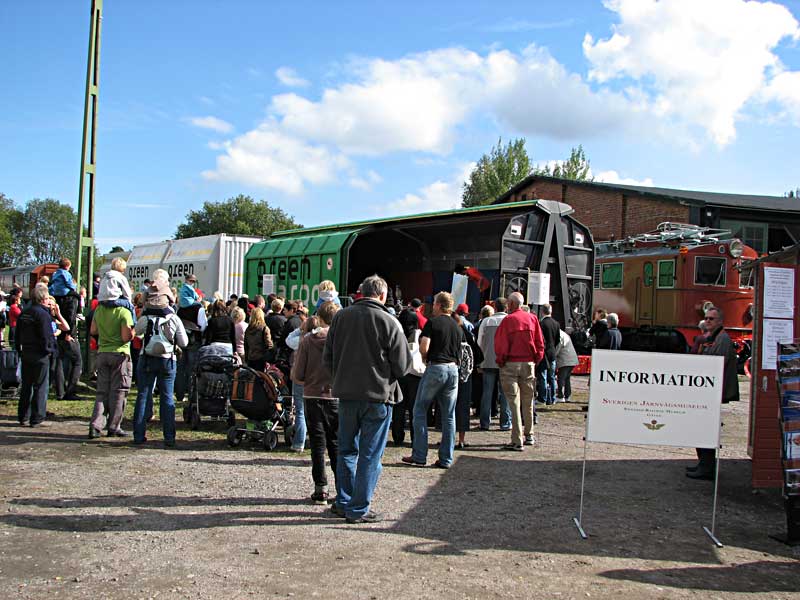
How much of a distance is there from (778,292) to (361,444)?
15.6ft

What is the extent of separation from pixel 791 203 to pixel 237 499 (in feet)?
105

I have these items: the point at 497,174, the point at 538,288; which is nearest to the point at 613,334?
the point at 538,288

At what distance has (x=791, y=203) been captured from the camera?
3212cm

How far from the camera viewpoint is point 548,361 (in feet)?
42.5

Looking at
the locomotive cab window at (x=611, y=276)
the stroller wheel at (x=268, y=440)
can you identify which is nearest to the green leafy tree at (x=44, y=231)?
the locomotive cab window at (x=611, y=276)

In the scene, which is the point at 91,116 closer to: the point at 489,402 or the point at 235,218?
the point at 489,402

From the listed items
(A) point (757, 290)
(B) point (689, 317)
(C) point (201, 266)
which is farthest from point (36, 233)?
(A) point (757, 290)

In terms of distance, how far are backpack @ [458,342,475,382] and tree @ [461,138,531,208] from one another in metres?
51.0

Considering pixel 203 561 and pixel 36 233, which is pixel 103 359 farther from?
pixel 36 233

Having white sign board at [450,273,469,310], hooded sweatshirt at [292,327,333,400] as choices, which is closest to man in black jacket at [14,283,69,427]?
hooded sweatshirt at [292,327,333,400]

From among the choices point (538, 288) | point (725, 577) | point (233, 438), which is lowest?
point (725, 577)

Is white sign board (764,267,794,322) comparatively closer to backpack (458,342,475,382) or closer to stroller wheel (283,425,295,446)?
backpack (458,342,475,382)

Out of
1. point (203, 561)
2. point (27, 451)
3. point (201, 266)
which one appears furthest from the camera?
point (201, 266)

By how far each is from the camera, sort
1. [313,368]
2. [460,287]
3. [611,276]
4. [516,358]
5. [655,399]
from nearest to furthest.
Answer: [655,399], [313,368], [516,358], [460,287], [611,276]
